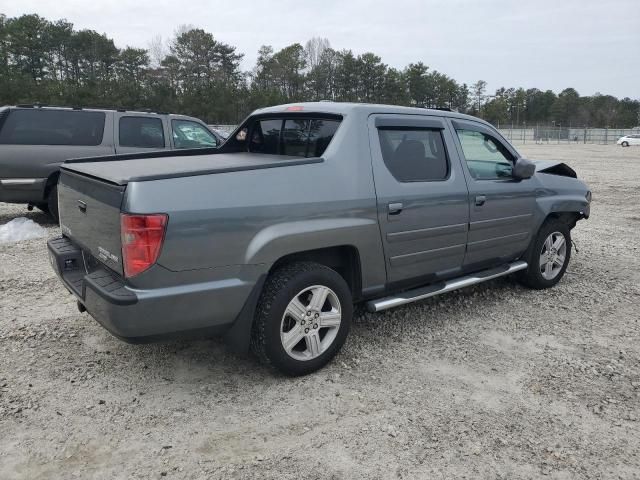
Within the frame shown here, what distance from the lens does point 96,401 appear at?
3.21 meters

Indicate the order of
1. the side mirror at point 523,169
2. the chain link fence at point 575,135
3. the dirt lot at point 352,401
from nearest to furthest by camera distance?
the dirt lot at point 352,401, the side mirror at point 523,169, the chain link fence at point 575,135

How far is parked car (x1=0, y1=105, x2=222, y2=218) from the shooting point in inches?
312

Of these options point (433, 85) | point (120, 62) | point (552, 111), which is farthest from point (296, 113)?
point (552, 111)

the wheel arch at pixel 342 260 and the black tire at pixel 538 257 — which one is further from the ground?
the wheel arch at pixel 342 260

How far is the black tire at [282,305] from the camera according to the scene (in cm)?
323

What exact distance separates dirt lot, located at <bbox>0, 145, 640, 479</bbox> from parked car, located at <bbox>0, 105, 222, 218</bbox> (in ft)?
11.9

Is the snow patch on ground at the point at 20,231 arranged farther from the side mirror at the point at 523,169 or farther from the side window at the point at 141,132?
the side mirror at the point at 523,169

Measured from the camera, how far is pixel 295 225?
3.25 m

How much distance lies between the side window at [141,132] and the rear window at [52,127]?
354 millimetres

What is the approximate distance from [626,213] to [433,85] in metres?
92.7

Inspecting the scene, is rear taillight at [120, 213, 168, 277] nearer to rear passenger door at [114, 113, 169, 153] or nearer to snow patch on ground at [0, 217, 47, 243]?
snow patch on ground at [0, 217, 47, 243]

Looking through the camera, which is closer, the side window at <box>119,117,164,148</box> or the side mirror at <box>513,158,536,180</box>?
the side mirror at <box>513,158,536,180</box>

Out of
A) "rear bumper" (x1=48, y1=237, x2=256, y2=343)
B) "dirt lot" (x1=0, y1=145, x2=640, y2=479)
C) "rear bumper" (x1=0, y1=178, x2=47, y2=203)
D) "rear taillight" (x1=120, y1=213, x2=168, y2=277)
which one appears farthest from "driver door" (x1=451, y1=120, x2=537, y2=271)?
"rear bumper" (x1=0, y1=178, x2=47, y2=203)

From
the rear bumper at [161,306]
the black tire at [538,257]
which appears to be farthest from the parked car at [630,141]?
the rear bumper at [161,306]
